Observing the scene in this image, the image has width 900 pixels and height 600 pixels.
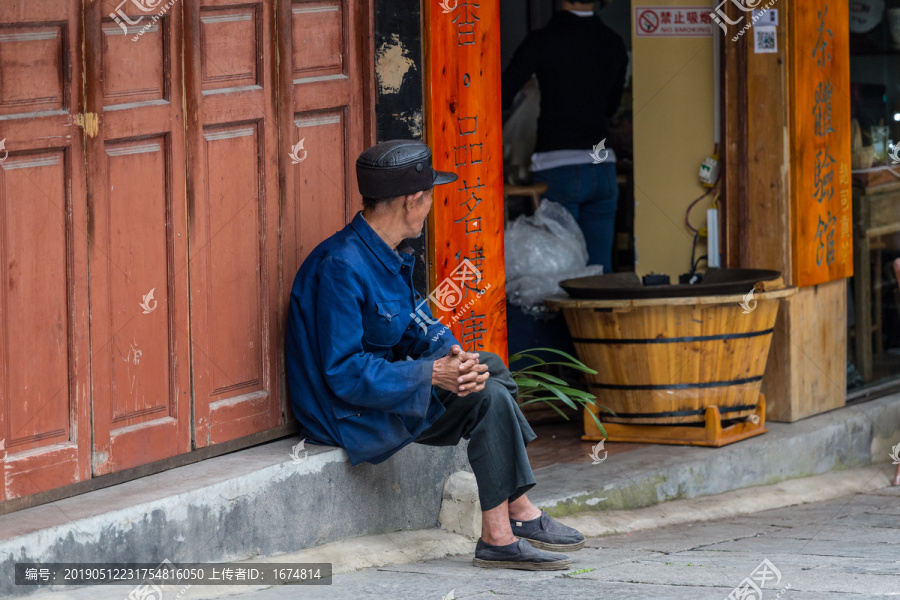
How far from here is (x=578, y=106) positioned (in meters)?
6.91

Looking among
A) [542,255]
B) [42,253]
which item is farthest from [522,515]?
[542,255]

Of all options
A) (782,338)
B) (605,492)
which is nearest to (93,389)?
(605,492)

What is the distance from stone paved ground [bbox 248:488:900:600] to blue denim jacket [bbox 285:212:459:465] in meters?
0.48

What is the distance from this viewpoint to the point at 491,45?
4746mm

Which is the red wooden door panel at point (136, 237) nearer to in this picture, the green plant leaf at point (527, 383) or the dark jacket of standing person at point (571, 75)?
the green plant leaf at point (527, 383)

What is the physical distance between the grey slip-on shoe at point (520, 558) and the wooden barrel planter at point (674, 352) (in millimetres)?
1702

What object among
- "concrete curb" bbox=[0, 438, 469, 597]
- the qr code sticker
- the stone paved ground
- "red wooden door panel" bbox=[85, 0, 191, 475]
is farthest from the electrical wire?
"red wooden door panel" bbox=[85, 0, 191, 475]

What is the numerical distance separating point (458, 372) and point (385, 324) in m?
0.35

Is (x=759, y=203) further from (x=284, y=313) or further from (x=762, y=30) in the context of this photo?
(x=284, y=313)

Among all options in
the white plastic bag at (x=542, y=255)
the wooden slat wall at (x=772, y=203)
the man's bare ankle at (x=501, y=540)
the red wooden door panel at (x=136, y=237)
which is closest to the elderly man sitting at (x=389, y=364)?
the man's bare ankle at (x=501, y=540)

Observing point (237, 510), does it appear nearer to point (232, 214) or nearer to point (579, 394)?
point (232, 214)

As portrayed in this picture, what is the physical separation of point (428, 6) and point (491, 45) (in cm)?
35

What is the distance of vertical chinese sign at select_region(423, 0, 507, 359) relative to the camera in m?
4.57

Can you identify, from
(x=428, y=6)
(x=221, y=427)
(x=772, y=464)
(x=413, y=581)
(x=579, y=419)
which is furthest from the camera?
(x=579, y=419)
